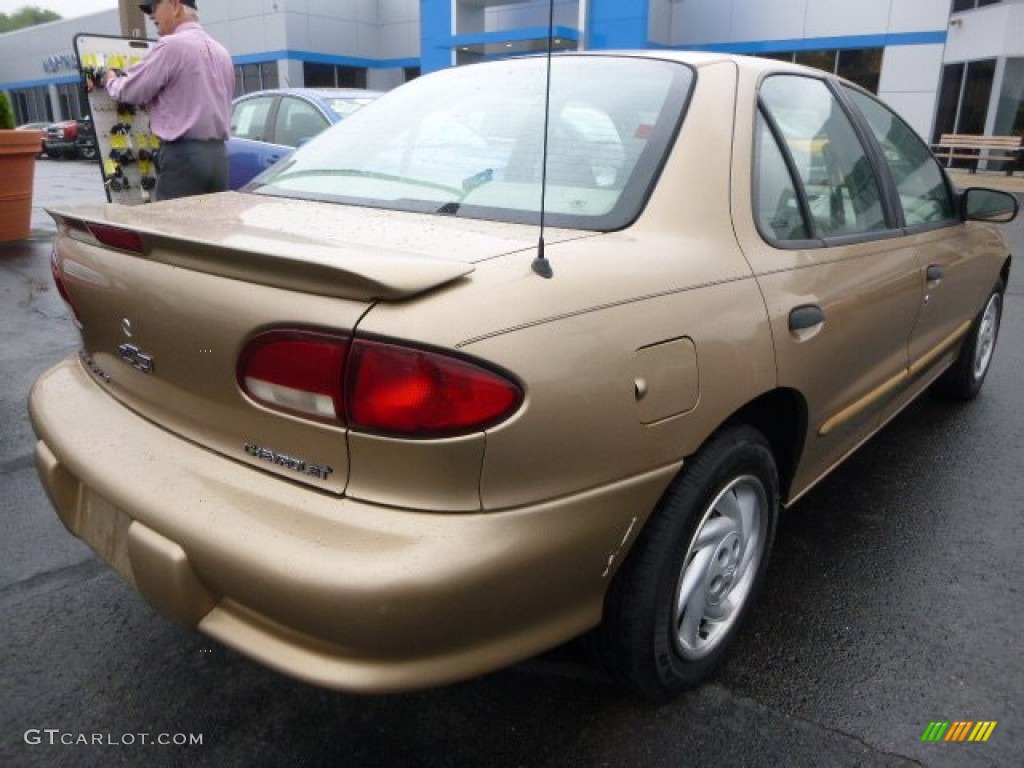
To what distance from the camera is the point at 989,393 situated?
177 inches

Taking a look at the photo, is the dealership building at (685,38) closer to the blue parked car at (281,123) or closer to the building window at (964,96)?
the building window at (964,96)

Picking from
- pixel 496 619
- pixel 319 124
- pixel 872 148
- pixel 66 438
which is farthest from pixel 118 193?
pixel 496 619

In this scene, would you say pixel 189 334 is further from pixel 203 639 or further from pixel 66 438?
pixel 203 639

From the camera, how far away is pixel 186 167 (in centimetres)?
500

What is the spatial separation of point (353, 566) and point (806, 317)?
4.50 feet

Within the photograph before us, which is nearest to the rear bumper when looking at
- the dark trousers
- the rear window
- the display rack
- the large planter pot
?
the rear window

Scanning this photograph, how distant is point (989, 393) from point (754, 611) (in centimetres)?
285

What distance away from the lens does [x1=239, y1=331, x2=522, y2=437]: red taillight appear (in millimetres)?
1433

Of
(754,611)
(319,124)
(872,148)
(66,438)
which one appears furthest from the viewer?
(319,124)

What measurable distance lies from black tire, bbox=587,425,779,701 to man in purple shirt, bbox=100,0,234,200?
4.13 m

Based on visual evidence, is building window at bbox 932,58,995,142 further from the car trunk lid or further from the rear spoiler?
the rear spoiler

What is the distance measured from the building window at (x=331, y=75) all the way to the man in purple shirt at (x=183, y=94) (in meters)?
27.4

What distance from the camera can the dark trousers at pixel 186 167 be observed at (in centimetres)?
496

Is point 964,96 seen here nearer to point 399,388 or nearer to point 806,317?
point 806,317
